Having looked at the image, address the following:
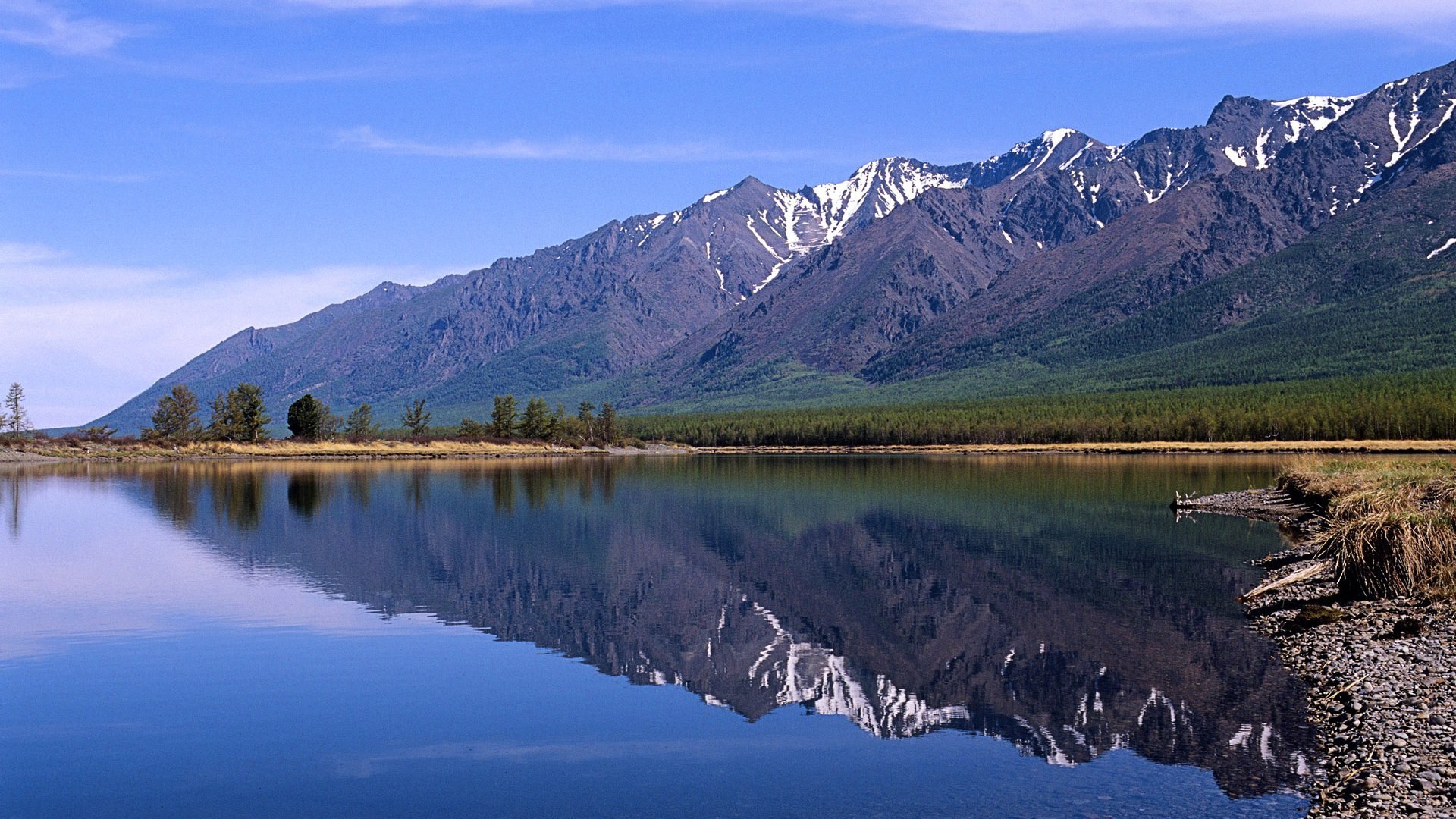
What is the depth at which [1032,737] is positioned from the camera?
68.5ft

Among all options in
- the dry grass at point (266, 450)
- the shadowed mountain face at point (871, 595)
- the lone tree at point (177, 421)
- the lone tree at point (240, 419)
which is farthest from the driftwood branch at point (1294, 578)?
the lone tree at point (177, 421)

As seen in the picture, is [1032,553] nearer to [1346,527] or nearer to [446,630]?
[1346,527]

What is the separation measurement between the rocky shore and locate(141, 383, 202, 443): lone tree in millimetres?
144906

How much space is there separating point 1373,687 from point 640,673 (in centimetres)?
1403

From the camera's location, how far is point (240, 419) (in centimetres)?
15575

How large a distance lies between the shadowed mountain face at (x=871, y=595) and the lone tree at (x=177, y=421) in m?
77.2

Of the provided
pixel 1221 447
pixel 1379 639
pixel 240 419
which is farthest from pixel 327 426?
pixel 1379 639

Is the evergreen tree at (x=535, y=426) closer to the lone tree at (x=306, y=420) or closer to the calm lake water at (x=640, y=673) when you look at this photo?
the lone tree at (x=306, y=420)

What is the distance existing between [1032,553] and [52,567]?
1354 inches

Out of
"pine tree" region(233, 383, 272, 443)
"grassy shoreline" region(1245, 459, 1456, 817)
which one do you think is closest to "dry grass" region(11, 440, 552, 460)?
"pine tree" region(233, 383, 272, 443)

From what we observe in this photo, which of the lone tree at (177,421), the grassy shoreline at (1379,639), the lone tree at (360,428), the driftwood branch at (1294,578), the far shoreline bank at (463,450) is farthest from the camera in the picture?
the lone tree at (360,428)

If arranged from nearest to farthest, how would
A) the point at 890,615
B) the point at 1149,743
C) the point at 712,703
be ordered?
the point at 1149,743 → the point at 712,703 → the point at 890,615

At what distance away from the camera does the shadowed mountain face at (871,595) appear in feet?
74.4

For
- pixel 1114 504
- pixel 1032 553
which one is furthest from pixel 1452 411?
pixel 1032 553
